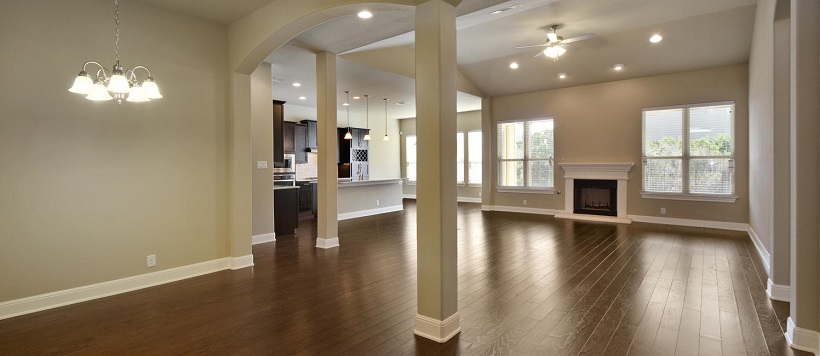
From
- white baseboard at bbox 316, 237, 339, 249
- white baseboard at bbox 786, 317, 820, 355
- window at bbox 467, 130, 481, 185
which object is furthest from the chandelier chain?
window at bbox 467, 130, 481, 185

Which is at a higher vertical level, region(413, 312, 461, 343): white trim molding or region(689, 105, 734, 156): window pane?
region(689, 105, 734, 156): window pane

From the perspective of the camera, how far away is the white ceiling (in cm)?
451

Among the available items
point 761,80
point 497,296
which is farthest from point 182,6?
point 761,80

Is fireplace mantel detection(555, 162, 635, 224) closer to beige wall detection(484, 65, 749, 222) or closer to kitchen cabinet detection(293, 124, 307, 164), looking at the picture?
beige wall detection(484, 65, 749, 222)

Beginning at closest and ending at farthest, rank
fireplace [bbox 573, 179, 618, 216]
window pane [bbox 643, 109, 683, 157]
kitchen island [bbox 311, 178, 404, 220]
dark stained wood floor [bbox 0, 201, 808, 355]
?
dark stained wood floor [bbox 0, 201, 808, 355], window pane [bbox 643, 109, 683, 157], fireplace [bbox 573, 179, 618, 216], kitchen island [bbox 311, 178, 404, 220]

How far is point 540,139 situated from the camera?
901cm

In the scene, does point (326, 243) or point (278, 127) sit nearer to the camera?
point (326, 243)

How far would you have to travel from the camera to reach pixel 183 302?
338 cm

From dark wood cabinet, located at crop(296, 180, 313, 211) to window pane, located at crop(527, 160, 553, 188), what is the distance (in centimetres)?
541

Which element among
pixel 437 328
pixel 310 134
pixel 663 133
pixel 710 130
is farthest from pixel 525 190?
pixel 437 328

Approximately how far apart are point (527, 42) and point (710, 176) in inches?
168

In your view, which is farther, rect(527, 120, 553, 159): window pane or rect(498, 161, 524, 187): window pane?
rect(498, 161, 524, 187): window pane

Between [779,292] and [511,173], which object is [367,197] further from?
[779,292]

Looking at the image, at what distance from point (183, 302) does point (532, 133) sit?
7923 mm
